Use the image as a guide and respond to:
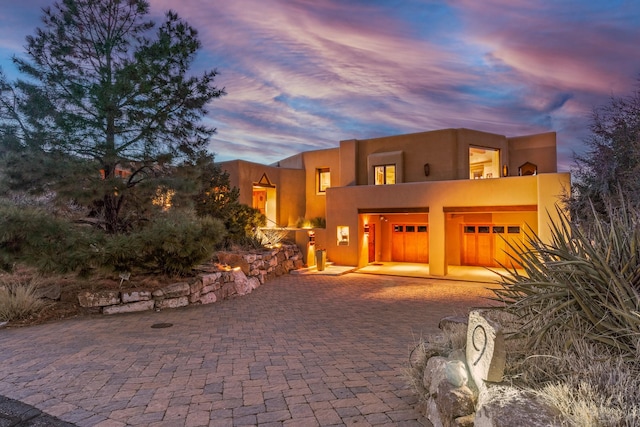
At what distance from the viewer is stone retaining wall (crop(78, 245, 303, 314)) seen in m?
7.33

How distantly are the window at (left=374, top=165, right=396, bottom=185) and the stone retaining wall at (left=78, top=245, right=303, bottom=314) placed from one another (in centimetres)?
634

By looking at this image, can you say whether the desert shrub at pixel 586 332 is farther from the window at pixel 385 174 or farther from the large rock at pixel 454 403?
the window at pixel 385 174

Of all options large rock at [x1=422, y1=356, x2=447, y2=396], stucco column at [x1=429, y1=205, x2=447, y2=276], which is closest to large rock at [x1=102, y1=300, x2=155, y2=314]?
large rock at [x1=422, y1=356, x2=447, y2=396]

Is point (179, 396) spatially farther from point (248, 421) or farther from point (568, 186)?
point (568, 186)

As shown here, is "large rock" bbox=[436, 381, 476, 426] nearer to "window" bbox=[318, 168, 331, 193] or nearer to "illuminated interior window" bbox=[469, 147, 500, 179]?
"illuminated interior window" bbox=[469, 147, 500, 179]

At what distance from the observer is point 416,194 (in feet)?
44.2

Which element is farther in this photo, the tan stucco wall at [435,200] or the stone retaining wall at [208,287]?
the tan stucco wall at [435,200]

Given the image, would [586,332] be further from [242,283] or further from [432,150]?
[432,150]

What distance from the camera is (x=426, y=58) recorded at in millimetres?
11000

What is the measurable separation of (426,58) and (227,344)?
10284 millimetres

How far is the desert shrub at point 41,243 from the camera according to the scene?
6.34 m

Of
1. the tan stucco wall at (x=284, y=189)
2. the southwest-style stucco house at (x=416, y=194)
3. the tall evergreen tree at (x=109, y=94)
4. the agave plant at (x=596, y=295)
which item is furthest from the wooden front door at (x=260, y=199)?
the agave plant at (x=596, y=295)

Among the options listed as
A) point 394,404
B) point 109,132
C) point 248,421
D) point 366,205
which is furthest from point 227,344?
point 366,205

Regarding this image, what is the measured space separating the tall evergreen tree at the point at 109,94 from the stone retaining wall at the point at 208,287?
7.59ft
